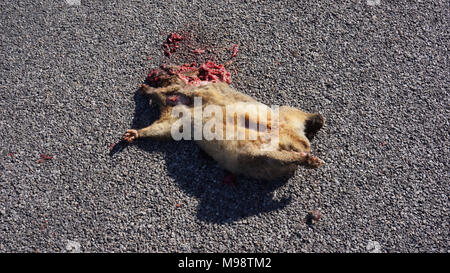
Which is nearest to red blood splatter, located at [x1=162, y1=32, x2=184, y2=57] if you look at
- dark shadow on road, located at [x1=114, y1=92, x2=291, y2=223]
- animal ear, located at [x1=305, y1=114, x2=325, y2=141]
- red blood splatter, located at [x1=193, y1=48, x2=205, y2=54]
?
red blood splatter, located at [x1=193, y1=48, x2=205, y2=54]

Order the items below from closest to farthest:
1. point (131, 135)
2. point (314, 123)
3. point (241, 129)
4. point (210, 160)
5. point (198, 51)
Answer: point (241, 129)
point (314, 123)
point (210, 160)
point (131, 135)
point (198, 51)

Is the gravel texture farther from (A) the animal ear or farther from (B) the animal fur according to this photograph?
(A) the animal ear

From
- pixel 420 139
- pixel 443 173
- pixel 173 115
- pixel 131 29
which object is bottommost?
pixel 443 173

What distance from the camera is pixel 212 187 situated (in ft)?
19.1

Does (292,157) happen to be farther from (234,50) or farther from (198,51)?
(198,51)

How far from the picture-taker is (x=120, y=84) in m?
6.71

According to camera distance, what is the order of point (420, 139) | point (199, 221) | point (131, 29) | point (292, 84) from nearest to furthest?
1. point (199, 221)
2. point (420, 139)
3. point (292, 84)
4. point (131, 29)

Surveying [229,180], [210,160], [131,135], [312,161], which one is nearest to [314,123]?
[312,161]

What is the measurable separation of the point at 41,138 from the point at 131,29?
3094mm

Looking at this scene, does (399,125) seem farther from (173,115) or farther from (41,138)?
(41,138)

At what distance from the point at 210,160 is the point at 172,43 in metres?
2.90

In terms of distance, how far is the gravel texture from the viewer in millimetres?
5598

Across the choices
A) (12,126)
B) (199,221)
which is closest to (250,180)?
(199,221)

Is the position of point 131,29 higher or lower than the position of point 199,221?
higher
